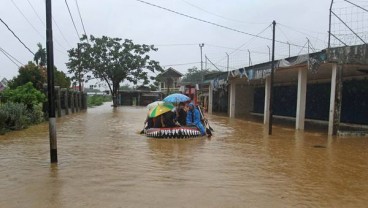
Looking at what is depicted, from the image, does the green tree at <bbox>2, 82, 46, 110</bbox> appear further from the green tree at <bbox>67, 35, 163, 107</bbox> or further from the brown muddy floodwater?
the green tree at <bbox>67, 35, 163, 107</bbox>

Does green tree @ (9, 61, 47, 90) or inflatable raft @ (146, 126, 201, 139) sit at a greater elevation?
green tree @ (9, 61, 47, 90)

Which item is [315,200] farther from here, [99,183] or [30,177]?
[30,177]

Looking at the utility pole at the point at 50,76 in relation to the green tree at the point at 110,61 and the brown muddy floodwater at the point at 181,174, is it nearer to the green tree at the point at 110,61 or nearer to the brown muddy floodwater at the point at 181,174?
the brown muddy floodwater at the point at 181,174

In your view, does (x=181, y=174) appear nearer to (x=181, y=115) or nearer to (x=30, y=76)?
(x=181, y=115)

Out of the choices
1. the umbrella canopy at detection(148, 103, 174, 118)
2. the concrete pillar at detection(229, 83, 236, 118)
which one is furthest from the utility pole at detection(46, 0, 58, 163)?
the concrete pillar at detection(229, 83, 236, 118)

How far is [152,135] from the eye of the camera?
51.8 feet

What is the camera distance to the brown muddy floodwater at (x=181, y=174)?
6.55 m

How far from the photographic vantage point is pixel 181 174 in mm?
8648

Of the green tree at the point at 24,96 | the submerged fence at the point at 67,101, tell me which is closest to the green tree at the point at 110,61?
the submerged fence at the point at 67,101

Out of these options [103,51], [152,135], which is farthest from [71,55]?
[152,135]

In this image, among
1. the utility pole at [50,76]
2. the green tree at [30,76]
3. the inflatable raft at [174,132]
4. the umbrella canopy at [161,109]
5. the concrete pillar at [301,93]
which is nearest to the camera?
the utility pole at [50,76]

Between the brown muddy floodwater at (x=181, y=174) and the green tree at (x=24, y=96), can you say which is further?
the green tree at (x=24, y=96)

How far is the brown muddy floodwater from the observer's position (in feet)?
21.5

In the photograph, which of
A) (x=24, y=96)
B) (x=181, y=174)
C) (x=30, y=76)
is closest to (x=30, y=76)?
(x=30, y=76)
